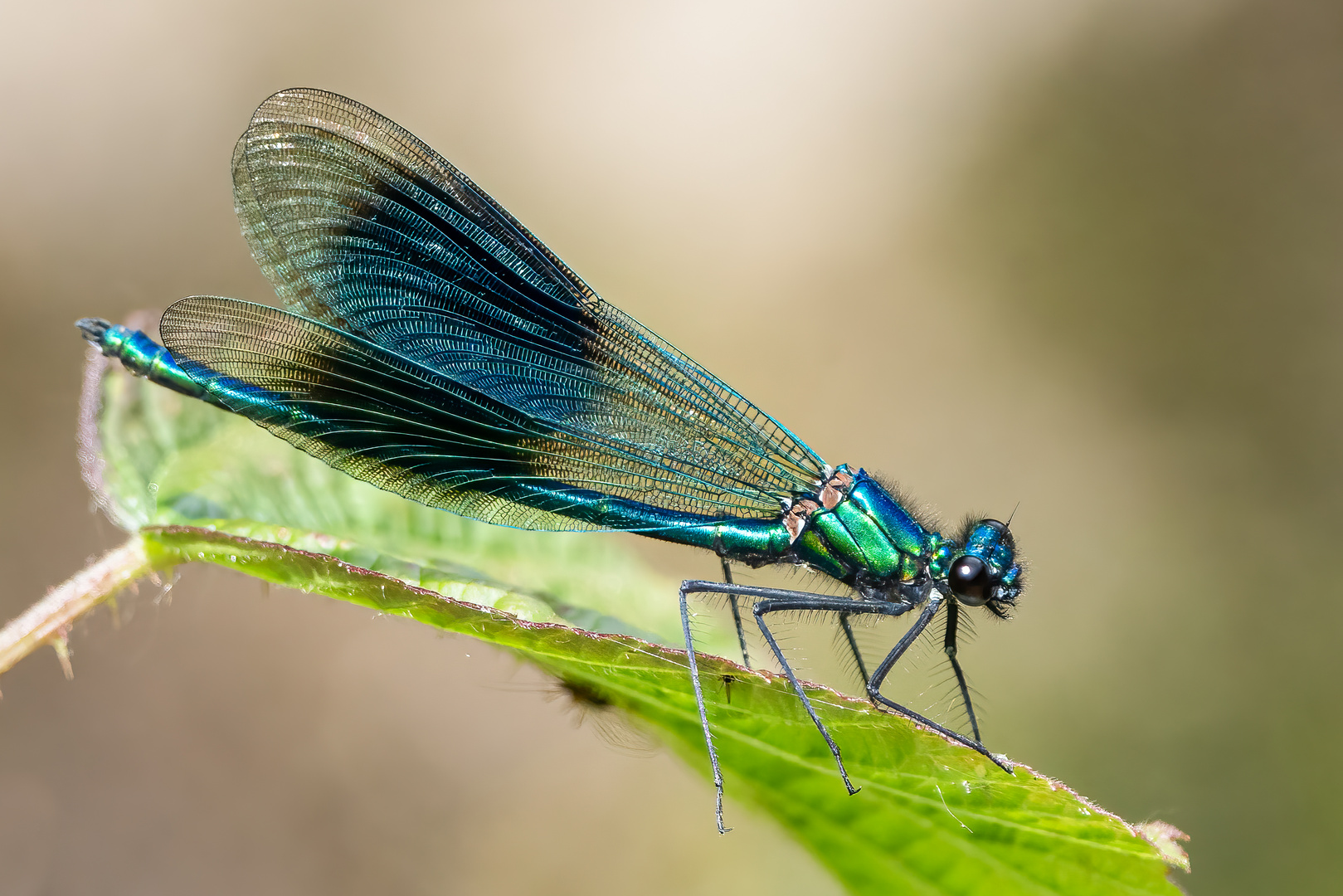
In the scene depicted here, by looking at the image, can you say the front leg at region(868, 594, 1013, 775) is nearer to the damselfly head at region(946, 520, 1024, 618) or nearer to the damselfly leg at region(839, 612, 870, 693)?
the damselfly head at region(946, 520, 1024, 618)

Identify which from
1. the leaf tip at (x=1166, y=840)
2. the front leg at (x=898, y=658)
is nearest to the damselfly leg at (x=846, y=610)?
the front leg at (x=898, y=658)

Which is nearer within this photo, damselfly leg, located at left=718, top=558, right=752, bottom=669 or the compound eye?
the compound eye

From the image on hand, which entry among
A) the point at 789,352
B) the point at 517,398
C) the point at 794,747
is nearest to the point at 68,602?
the point at 794,747

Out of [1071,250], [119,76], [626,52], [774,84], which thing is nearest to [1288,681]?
[1071,250]

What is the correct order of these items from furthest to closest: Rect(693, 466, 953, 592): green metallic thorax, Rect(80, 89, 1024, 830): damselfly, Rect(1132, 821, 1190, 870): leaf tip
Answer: Rect(693, 466, 953, 592): green metallic thorax
Rect(80, 89, 1024, 830): damselfly
Rect(1132, 821, 1190, 870): leaf tip

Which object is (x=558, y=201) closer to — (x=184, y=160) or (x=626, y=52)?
(x=626, y=52)

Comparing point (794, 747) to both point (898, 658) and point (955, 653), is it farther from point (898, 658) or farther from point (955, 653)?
point (955, 653)

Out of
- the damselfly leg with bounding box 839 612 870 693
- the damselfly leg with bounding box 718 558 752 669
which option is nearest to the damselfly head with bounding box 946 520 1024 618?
the damselfly leg with bounding box 839 612 870 693
